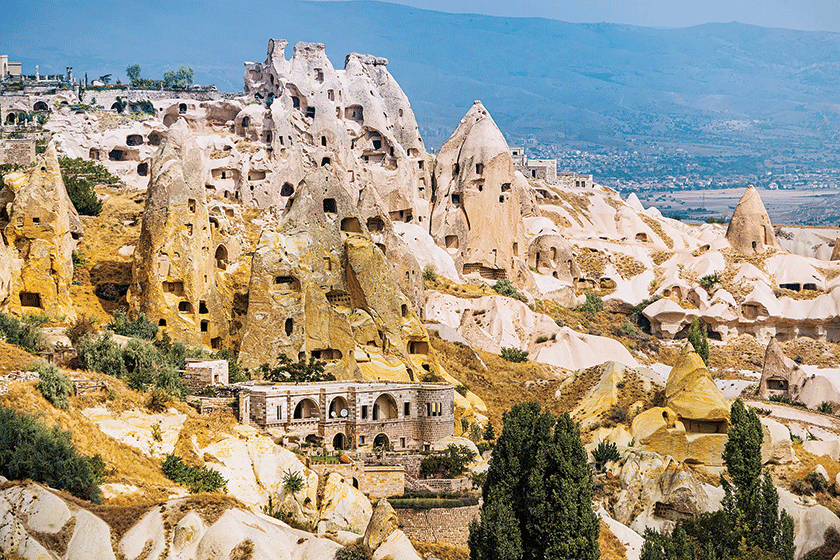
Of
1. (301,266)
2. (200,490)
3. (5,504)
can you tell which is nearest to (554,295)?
(301,266)

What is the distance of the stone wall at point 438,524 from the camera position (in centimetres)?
4916

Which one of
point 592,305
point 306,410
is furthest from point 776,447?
point 592,305

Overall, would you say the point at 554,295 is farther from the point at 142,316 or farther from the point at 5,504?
the point at 5,504

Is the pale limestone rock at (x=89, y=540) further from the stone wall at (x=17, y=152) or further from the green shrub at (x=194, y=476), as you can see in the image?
the stone wall at (x=17, y=152)

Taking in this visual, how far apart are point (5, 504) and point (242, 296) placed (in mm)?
30430

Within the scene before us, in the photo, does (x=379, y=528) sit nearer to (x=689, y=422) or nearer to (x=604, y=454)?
(x=604, y=454)

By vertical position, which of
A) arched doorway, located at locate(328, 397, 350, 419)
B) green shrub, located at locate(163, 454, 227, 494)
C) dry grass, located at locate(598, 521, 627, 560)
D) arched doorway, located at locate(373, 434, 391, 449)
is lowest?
Result: dry grass, located at locate(598, 521, 627, 560)

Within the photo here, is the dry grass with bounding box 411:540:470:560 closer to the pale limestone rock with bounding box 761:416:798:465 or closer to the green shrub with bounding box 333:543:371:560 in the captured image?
the green shrub with bounding box 333:543:371:560

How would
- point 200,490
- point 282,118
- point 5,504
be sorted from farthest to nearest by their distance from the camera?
point 282,118
point 200,490
point 5,504

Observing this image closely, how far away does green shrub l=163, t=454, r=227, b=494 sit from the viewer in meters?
46.4

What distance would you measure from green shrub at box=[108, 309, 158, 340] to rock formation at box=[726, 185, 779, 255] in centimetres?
6362

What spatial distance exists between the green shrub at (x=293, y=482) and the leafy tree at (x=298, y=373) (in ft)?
34.1

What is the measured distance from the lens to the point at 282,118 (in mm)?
96562

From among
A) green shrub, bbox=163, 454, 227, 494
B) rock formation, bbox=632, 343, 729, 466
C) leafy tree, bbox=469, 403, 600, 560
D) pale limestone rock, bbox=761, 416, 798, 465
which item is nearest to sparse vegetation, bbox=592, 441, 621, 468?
rock formation, bbox=632, 343, 729, 466
